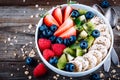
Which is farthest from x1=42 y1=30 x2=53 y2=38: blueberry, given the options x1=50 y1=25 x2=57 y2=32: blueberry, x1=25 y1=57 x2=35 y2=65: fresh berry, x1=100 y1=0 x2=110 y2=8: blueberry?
x1=100 y1=0 x2=110 y2=8: blueberry

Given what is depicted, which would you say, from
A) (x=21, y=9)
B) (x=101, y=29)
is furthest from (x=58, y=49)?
(x=21, y=9)

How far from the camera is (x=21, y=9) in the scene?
125 centimetres

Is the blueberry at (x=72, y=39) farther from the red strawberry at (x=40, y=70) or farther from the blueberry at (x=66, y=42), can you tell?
the red strawberry at (x=40, y=70)

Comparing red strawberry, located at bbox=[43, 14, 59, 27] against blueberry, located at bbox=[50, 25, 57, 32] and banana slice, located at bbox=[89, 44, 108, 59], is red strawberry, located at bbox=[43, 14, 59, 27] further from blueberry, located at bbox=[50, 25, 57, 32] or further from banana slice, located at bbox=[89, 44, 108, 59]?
banana slice, located at bbox=[89, 44, 108, 59]

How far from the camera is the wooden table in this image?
114 centimetres

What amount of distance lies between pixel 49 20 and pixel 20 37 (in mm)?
157

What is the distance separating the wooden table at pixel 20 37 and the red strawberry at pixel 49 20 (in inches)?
4.6

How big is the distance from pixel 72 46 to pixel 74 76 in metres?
0.10

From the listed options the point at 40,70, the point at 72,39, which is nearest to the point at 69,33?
the point at 72,39

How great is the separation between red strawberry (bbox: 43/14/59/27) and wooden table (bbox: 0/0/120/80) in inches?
4.6

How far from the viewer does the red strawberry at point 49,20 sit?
1094 mm

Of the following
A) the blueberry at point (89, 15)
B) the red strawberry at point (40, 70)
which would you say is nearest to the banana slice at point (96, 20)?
the blueberry at point (89, 15)

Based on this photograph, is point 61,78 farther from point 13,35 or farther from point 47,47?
point 13,35

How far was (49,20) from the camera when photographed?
3.59 feet
